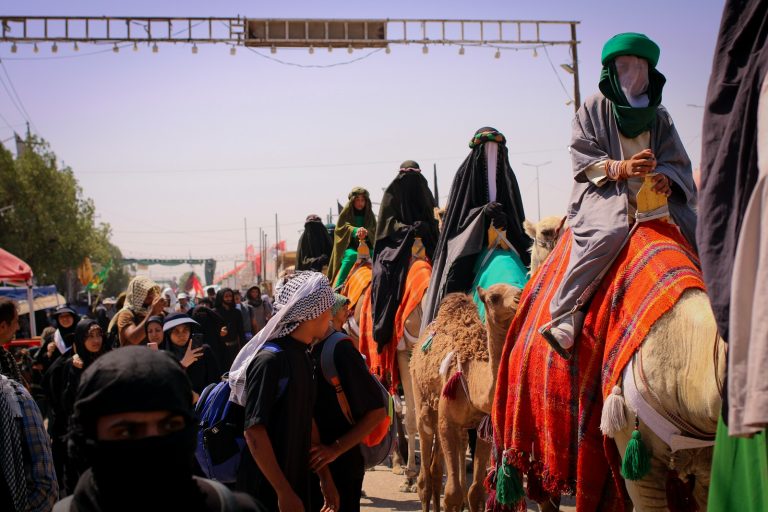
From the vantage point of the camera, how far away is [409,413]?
1028cm

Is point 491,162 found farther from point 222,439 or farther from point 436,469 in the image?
point 222,439

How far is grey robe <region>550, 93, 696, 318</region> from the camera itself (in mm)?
5340

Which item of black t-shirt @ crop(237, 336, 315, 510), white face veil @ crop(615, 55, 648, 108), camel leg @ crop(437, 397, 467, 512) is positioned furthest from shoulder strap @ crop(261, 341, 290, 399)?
camel leg @ crop(437, 397, 467, 512)

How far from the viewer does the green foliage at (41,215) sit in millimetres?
48000

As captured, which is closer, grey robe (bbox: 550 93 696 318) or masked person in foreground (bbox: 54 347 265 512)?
masked person in foreground (bbox: 54 347 265 512)

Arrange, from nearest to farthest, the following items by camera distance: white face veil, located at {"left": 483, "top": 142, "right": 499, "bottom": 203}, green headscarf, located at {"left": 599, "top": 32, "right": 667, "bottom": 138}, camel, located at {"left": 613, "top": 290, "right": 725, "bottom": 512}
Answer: camel, located at {"left": 613, "top": 290, "right": 725, "bottom": 512} → green headscarf, located at {"left": 599, "top": 32, "right": 667, "bottom": 138} → white face veil, located at {"left": 483, "top": 142, "right": 499, "bottom": 203}

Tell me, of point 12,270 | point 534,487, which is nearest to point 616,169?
point 534,487

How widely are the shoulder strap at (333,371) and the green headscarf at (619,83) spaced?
2.20 metres

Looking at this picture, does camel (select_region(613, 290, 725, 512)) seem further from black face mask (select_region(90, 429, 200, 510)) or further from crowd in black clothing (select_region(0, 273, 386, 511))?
black face mask (select_region(90, 429, 200, 510))

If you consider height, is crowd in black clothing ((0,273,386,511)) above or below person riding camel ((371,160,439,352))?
below

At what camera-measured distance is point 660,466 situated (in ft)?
15.6

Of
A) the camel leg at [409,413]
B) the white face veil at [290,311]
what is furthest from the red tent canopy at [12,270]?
the white face veil at [290,311]

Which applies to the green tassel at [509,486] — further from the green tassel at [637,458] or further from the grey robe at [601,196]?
the green tassel at [637,458]

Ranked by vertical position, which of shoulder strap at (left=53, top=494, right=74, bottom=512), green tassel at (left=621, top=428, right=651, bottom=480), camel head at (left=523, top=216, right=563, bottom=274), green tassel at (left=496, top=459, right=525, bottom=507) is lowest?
green tassel at (left=496, top=459, right=525, bottom=507)
